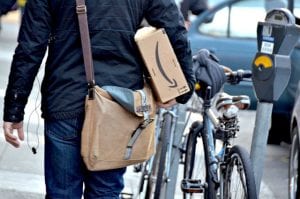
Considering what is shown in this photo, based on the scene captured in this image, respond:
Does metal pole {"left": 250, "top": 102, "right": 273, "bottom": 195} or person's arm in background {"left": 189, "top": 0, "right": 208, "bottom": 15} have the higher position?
person's arm in background {"left": 189, "top": 0, "right": 208, "bottom": 15}

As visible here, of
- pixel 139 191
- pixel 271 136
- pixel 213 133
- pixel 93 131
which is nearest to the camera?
pixel 93 131

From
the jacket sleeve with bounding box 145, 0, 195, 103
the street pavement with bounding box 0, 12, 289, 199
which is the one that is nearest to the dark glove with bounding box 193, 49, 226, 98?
the jacket sleeve with bounding box 145, 0, 195, 103

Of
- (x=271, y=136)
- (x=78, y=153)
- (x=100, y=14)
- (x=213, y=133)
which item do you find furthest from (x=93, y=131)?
(x=271, y=136)

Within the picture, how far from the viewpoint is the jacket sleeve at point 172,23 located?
381cm

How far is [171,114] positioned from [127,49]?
1588mm

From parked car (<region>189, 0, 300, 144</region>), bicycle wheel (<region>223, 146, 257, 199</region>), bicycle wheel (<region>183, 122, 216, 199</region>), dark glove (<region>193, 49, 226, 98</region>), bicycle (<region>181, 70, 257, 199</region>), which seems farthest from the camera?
parked car (<region>189, 0, 300, 144</region>)

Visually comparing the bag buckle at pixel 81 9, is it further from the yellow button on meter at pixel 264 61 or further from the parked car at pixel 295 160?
the parked car at pixel 295 160

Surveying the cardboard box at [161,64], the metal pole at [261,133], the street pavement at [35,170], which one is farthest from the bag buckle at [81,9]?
the street pavement at [35,170]

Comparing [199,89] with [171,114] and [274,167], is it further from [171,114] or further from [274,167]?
[274,167]

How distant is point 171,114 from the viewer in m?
5.29

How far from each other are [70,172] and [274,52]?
1236 mm

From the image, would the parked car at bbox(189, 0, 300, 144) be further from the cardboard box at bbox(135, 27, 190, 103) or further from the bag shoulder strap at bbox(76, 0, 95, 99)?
the bag shoulder strap at bbox(76, 0, 95, 99)

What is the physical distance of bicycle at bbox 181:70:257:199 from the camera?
4.02 metres

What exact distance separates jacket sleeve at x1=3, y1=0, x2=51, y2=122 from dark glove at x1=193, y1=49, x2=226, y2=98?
139 centimetres
